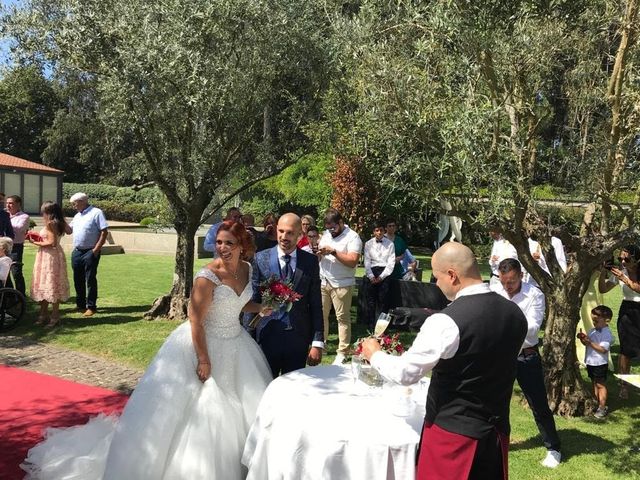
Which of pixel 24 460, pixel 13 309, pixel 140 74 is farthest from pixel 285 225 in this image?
pixel 13 309

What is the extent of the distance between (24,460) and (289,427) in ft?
8.69

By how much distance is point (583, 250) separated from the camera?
19.5ft

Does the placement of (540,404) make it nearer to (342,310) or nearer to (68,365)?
(342,310)

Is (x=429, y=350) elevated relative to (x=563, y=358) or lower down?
elevated

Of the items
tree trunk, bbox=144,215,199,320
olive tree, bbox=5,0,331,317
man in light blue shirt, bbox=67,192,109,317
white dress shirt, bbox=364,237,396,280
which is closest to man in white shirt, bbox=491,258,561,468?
white dress shirt, bbox=364,237,396,280

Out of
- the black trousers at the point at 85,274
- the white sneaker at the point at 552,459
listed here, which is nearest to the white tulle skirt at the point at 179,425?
the white sneaker at the point at 552,459

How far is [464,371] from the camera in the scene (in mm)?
3066

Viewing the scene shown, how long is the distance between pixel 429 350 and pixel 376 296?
23.3 feet

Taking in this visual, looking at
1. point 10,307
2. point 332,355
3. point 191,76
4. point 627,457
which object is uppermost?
point 191,76

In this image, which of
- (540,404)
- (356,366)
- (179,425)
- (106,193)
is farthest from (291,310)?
(106,193)

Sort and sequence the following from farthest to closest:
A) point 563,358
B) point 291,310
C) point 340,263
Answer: point 340,263 < point 563,358 < point 291,310

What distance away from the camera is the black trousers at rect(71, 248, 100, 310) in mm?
10148

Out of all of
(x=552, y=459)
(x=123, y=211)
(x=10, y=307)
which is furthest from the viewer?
(x=123, y=211)

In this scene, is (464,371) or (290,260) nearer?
(464,371)
